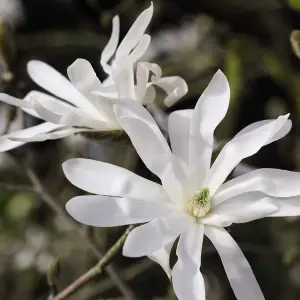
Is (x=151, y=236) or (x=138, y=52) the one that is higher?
(x=138, y=52)

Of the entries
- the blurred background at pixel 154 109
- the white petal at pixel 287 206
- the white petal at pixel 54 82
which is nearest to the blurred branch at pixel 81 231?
the blurred background at pixel 154 109

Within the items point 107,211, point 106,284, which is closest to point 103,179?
point 107,211

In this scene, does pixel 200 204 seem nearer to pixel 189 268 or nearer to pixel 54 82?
pixel 189 268

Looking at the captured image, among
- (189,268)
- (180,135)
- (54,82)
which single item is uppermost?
(54,82)

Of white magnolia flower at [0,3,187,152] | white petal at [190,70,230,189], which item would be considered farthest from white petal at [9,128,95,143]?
white petal at [190,70,230,189]

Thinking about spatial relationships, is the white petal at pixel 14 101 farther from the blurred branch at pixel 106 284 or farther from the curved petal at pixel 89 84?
the blurred branch at pixel 106 284

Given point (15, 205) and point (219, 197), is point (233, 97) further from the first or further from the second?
point (15, 205)

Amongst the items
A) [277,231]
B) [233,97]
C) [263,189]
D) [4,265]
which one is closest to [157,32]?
[233,97]
